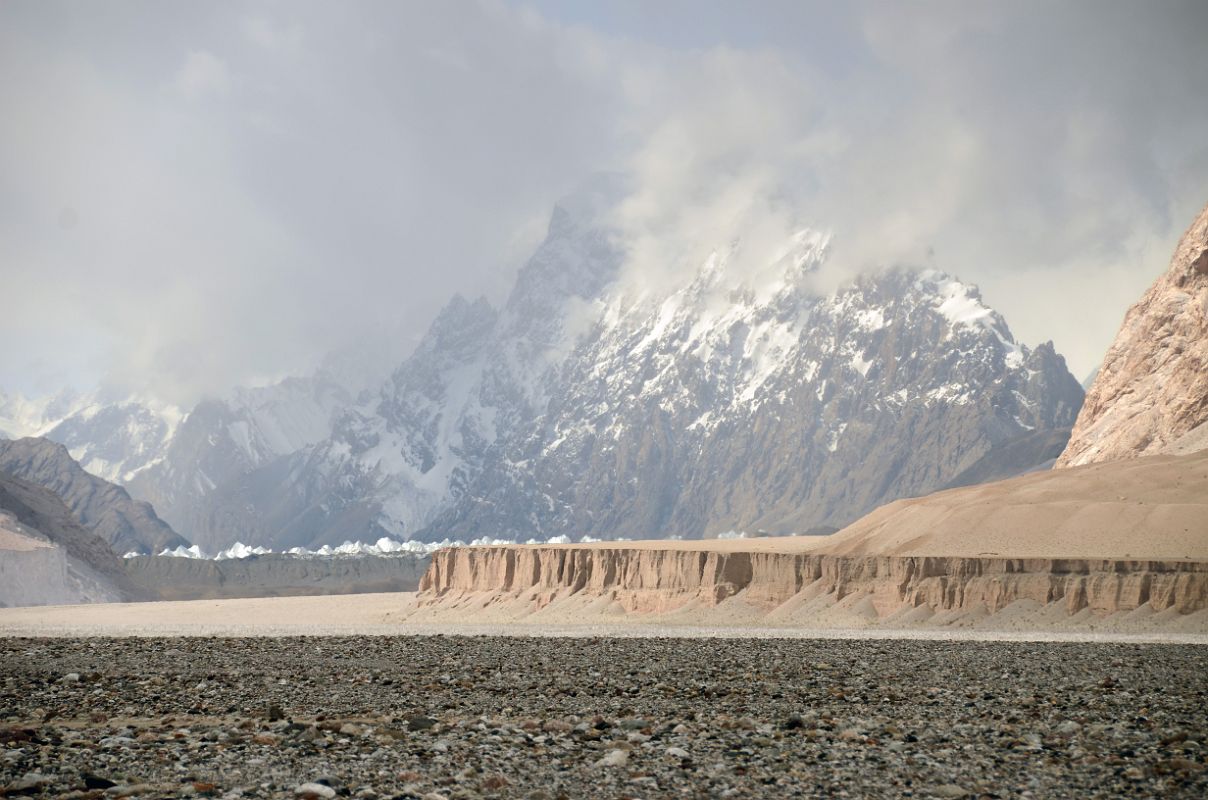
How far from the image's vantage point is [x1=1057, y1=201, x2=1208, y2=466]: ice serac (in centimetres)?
13412

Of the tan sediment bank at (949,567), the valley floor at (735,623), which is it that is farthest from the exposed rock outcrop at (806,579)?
the valley floor at (735,623)

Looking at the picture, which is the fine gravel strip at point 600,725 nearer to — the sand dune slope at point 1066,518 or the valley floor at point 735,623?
the valley floor at point 735,623

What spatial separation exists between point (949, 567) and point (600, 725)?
58.9 meters

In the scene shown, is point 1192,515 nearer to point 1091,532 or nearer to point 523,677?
point 1091,532

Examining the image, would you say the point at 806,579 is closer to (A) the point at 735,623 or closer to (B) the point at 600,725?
(A) the point at 735,623

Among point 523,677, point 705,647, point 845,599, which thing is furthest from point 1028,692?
point 845,599

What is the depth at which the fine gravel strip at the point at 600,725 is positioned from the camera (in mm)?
23484

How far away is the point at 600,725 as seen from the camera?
3027 centimetres

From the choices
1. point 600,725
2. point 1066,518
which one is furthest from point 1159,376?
point 600,725

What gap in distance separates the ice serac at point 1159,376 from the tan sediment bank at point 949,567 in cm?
2798

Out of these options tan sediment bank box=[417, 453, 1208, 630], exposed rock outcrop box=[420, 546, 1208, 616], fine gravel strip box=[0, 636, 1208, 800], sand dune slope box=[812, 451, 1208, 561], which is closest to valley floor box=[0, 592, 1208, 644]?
tan sediment bank box=[417, 453, 1208, 630]

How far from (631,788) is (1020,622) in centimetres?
6001

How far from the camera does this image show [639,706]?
1387 inches

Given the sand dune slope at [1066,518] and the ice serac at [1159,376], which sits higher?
the ice serac at [1159,376]
